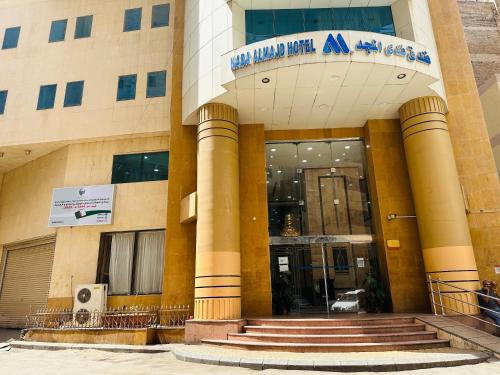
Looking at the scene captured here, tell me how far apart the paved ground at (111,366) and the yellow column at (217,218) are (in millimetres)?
2137

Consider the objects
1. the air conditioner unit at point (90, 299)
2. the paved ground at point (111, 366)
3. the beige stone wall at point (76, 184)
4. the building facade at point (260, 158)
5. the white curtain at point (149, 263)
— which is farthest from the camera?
the beige stone wall at point (76, 184)

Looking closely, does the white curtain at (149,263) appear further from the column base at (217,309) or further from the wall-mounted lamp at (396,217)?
the wall-mounted lamp at (396,217)

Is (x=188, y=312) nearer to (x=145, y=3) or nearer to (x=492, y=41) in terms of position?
(x=145, y=3)

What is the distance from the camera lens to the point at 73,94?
15586 millimetres

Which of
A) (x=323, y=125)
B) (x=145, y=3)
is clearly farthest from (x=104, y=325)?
(x=145, y=3)

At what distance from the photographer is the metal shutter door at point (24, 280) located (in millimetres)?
15406

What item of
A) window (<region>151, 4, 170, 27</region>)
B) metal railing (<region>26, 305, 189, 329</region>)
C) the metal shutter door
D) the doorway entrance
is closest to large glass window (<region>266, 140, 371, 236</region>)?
the doorway entrance

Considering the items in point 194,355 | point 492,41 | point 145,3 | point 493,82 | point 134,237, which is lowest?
point 194,355

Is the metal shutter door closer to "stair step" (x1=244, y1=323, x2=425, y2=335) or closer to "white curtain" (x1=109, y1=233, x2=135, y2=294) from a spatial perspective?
"white curtain" (x1=109, y1=233, x2=135, y2=294)

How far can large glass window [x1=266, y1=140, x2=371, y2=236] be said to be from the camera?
12758 mm

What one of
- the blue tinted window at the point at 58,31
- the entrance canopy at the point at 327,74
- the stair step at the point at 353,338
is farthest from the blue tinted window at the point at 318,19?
the blue tinted window at the point at 58,31

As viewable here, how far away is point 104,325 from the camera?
1155cm

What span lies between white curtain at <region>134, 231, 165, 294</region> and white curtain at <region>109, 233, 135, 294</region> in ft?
0.98

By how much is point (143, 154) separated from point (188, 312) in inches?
279
